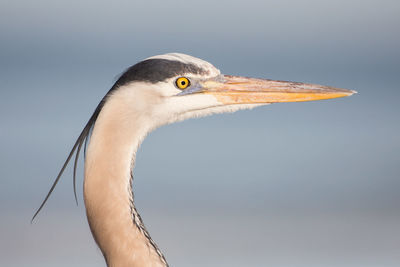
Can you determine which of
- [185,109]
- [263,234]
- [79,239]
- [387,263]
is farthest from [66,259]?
[185,109]

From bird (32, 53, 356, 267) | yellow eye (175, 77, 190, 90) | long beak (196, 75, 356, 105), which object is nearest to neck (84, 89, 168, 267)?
bird (32, 53, 356, 267)

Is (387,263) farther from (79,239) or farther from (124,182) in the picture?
(124,182)

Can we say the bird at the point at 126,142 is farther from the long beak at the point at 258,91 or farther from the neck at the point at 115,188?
the long beak at the point at 258,91

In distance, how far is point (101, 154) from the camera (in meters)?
2.79

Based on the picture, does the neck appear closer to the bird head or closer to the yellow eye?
the bird head

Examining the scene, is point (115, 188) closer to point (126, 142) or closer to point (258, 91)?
point (126, 142)

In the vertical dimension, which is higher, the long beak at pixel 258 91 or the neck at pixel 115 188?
the long beak at pixel 258 91

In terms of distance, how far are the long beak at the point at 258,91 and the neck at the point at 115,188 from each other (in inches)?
19.7

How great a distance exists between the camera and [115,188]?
2.81 metres

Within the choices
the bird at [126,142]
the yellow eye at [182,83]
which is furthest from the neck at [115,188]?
the yellow eye at [182,83]

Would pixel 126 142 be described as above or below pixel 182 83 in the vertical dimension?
below

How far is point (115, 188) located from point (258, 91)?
0.89 m

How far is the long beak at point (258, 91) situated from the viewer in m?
3.21

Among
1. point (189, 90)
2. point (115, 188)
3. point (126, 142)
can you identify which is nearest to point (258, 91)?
point (189, 90)
